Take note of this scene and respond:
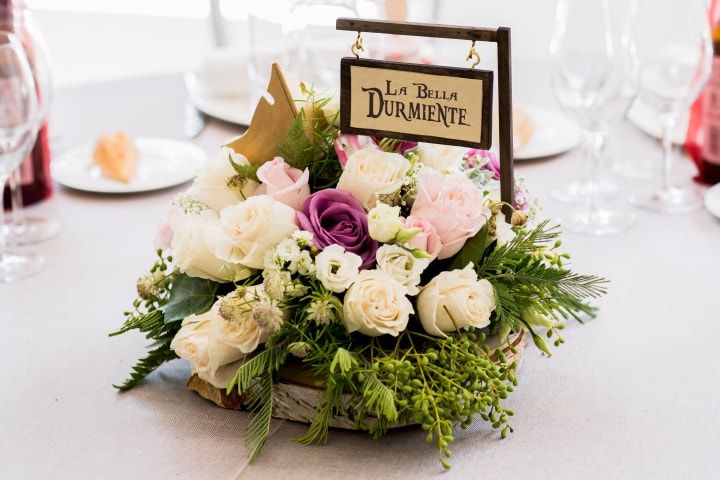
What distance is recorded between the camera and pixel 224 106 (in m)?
1.87

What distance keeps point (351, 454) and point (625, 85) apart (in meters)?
0.81

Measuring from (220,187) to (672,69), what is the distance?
868 mm

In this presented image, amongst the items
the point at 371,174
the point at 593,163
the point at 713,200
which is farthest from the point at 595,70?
the point at 371,174

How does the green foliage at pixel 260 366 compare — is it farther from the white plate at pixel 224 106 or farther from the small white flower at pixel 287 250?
the white plate at pixel 224 106

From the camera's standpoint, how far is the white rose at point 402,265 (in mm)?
854

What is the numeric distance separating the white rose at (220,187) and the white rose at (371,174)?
0.12 meters

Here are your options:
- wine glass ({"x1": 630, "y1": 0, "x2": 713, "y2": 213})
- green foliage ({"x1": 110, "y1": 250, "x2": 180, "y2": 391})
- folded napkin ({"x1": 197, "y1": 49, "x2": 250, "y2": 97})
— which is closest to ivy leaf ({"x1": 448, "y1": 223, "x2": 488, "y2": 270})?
Answer: green foliage ({"x1": 110, "y1": 250, "x2": 180, "y2": 391})

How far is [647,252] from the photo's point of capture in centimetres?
129

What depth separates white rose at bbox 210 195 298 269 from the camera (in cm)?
88

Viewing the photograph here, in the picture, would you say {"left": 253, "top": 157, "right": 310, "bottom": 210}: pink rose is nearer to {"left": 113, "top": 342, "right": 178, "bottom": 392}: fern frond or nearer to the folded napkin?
{"left": 113, "top": 342, "right": 178, "bottom": 392}: fern frond

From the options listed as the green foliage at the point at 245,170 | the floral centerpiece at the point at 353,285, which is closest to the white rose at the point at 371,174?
the floral centerpiece at the point at 353,285

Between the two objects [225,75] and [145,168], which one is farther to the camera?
[225,75]

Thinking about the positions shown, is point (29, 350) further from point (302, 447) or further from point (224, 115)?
point (224, 115)

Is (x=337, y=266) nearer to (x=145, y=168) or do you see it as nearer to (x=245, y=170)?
(x=245, y=170)
